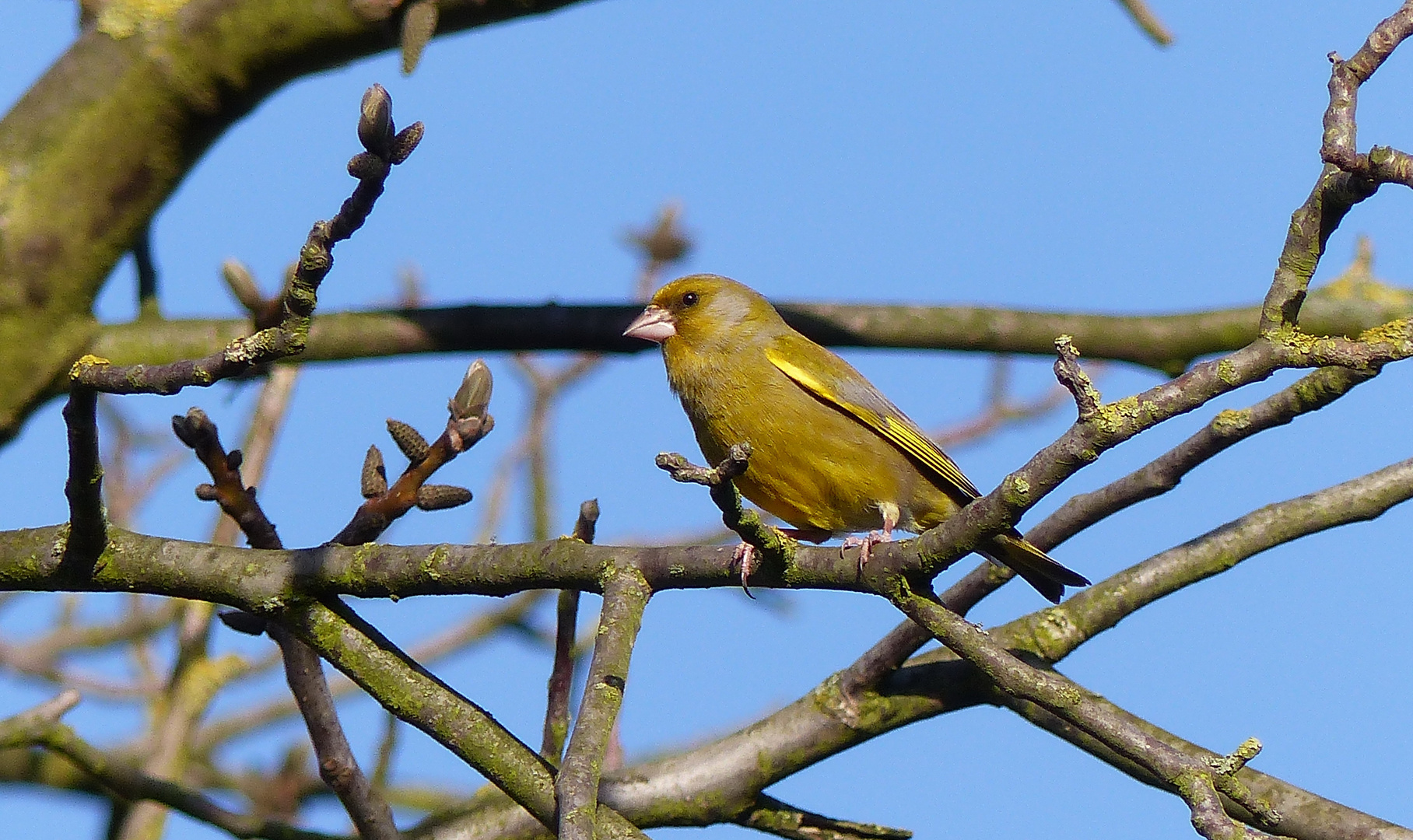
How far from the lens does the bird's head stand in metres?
5.77

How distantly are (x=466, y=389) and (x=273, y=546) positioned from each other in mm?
761

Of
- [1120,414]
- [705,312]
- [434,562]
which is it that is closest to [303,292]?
[434,562]

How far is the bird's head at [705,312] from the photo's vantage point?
18.9 ft

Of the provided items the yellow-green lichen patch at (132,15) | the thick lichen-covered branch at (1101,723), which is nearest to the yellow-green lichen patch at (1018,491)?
the thick lichen-covered branch at (1101,723)

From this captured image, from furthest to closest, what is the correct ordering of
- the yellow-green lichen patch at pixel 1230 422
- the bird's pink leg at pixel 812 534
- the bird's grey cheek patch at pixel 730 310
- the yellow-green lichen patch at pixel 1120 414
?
the bird's grey cheek patch at pixel 730 310 < the bird's pink leg at pixel 812 534 < the yellow-green lichen patch at pixel 1230 422 < the yellow-green lichen patch at pixel 1120 414

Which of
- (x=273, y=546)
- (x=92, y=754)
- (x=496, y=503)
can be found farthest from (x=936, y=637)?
(x=496, y=503)

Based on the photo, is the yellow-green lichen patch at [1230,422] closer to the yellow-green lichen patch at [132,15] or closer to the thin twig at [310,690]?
the thin twig at [310,690]

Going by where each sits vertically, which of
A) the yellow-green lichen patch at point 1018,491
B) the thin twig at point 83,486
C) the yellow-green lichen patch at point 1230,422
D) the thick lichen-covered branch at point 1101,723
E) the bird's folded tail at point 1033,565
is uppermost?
the bird's folded tail at point 1033,565

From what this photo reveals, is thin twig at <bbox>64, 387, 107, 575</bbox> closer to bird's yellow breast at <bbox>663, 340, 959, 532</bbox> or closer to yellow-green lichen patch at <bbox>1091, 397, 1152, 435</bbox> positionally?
yellow-green lichen patch at <bbox>1091, 397, 1152, 435</bbox>

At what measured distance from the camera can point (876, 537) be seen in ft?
14.3

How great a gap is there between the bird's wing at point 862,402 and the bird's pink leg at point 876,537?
0.39 meters

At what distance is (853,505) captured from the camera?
203 inches

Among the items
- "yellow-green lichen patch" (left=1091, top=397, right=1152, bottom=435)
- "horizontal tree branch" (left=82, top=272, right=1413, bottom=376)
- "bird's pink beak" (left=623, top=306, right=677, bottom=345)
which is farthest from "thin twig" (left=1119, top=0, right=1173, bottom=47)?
"yellow-green lichen patch" (left=1091, top=397, right=1152, bottom=435)

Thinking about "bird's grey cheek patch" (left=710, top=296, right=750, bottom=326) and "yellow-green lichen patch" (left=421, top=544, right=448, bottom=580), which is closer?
"yellow-green lichen patch" (left=421, top=544, right=448, bottom=580)
